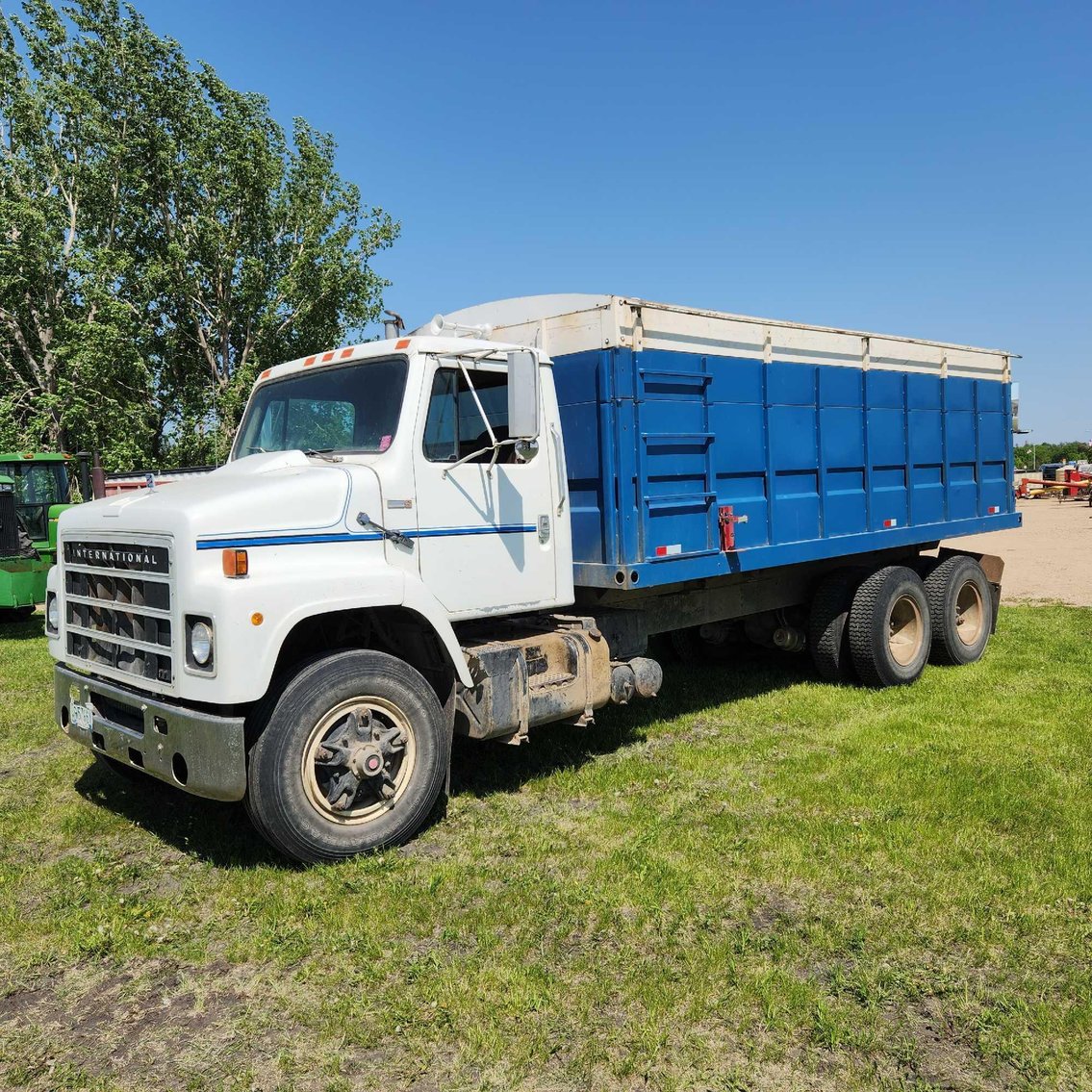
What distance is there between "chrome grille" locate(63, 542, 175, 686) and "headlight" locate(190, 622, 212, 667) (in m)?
0.17

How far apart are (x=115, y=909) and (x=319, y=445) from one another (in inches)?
104

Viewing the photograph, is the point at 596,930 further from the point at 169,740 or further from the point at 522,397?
the point at 522,397

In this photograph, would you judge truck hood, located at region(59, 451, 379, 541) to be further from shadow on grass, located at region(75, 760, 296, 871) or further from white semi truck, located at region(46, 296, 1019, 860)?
shadow on grass, located at region(75, 760, 296, 871)

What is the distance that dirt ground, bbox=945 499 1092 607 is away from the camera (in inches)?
558

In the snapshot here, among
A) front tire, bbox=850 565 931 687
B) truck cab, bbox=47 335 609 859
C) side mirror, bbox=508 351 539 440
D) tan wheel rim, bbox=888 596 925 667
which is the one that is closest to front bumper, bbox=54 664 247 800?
truck cab, bbox=47 335 609 859

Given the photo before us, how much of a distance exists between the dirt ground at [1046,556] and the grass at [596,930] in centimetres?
867

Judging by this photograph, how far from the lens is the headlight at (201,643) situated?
4.23 metres

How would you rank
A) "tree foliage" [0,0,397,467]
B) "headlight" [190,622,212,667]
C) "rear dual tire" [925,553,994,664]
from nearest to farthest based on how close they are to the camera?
"headlight" [190,622,212,667] → "rear dual tire" [925,553,994,664] → "tree foliage" [0,0,397,467]

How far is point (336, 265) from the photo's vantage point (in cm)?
2806

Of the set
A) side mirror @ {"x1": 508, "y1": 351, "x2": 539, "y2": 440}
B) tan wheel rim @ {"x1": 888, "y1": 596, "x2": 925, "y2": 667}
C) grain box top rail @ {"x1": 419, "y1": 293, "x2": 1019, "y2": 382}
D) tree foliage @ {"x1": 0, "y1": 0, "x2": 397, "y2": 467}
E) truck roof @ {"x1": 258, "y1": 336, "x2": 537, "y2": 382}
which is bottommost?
tan wheel rim @ {"x1": 888, "y1": 596, "x2": 925, "y2": 667}

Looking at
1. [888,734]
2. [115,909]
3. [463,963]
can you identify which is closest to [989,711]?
[888,734]

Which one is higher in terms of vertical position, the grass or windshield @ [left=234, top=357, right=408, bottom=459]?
windshield @ [left=234, top=357, right=408, bottom=459]

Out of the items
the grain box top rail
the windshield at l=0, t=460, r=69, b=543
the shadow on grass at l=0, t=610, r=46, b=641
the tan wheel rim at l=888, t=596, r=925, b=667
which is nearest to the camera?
the grain box top rail

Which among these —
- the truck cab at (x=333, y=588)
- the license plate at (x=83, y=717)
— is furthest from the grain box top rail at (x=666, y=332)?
the license plate at (x=83, y=717)
